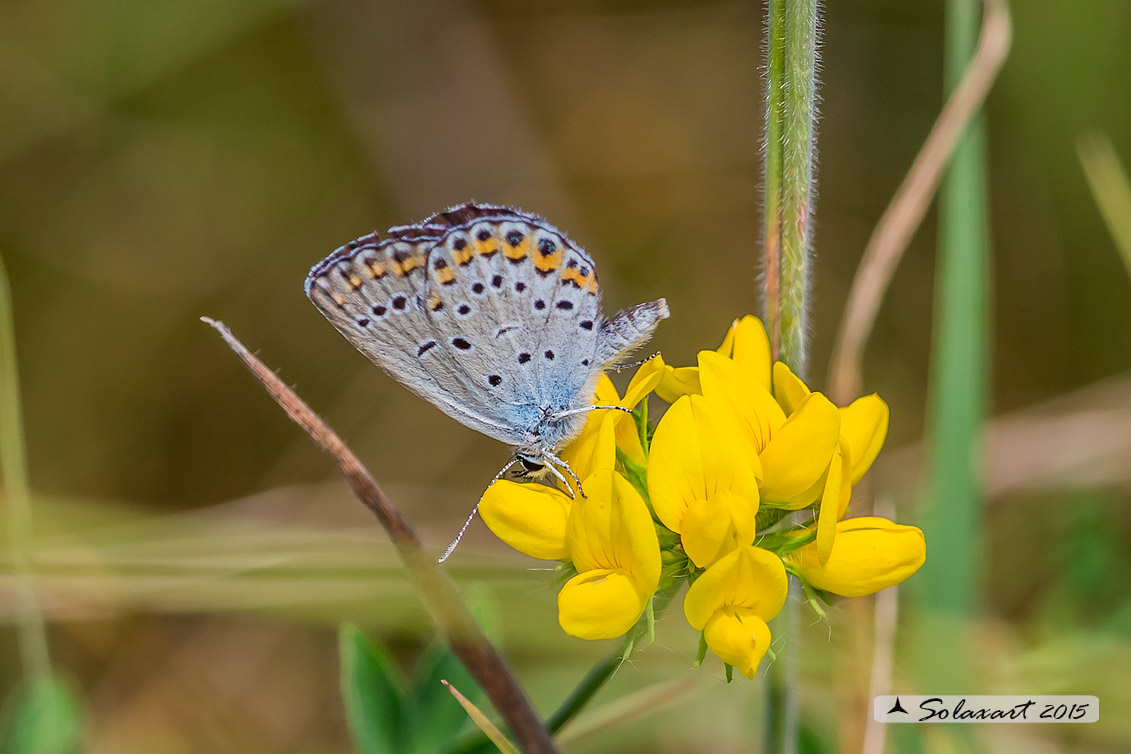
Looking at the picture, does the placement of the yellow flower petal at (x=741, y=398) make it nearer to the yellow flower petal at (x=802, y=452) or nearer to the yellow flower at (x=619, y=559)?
the yellow flower petal at (x=802, y=452)

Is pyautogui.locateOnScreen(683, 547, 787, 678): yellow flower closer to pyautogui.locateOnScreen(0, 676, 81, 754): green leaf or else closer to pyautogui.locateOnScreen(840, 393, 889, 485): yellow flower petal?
pyautogui.locateOnScreen(840, 393, 889, 485): yellow flower petal

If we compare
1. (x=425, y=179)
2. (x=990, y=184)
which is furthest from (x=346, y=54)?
(x=990, y=184)

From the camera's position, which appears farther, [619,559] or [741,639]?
[619,559]

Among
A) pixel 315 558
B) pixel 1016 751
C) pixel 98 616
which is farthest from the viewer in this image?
pixel 98 616

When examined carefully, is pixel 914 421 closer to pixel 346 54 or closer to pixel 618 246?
pixel 618 246

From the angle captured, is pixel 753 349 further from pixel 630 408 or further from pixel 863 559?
pixel 863 559

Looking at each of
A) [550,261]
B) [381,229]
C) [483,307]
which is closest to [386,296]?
[483,307]
